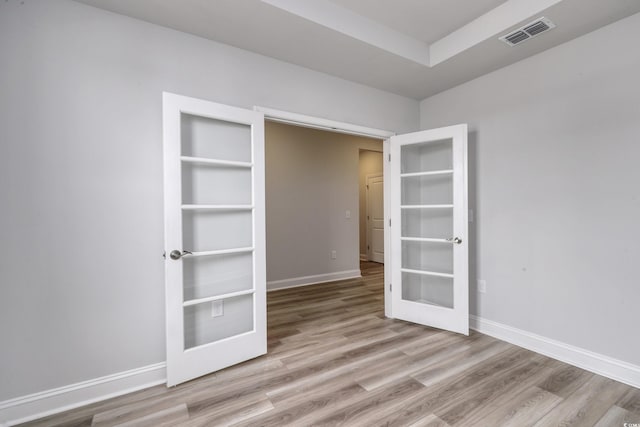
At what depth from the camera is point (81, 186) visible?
186 cm

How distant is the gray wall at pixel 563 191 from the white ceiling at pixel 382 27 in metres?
0.24

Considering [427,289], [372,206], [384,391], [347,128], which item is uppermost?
[347,128]

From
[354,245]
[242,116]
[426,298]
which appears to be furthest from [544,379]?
[354,245]

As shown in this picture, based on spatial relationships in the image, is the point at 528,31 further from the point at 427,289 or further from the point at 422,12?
the point at 427,289

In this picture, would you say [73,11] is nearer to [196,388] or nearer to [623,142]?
[196,388]

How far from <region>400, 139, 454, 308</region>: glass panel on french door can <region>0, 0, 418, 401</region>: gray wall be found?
2325 mm

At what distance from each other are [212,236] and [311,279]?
2906 mm

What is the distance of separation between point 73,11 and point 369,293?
14.1 feet

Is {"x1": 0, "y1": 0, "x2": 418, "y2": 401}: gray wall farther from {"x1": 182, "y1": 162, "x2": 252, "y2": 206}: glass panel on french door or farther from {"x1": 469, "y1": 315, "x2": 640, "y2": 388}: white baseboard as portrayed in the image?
{"x1": 469, "y1": 315, "x2": 640, "y2": 388}: white baseboard

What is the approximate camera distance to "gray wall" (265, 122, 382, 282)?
183 inches

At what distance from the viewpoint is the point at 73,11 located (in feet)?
6.03

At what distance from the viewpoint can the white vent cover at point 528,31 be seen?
6.82ft

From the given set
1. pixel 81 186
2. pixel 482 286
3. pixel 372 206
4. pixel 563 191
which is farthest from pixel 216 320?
pixel 372 206

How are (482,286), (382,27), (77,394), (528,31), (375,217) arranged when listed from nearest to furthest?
(77,394)
(528,31)
(382,27)
(482,286)
(375,217)
